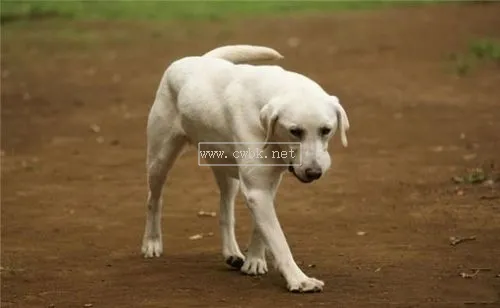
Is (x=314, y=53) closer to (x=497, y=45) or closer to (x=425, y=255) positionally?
(x=497, y=45)

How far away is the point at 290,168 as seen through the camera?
20.5 feet

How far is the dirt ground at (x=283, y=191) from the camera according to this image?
6570mm

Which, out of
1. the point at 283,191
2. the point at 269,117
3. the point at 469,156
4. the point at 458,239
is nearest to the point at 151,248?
the point at 269,117

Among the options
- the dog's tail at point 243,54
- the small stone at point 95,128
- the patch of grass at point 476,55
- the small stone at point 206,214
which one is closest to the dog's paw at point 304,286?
the dog's tail at point 243,54

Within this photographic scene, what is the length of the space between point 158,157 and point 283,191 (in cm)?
256

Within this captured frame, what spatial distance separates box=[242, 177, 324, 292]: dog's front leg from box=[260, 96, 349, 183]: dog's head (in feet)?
0.98

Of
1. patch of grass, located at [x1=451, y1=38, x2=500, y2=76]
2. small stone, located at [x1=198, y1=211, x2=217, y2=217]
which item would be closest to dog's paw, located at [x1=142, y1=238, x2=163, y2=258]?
small stone, located at [x1=198, y1=211, x2=217, y2=217]

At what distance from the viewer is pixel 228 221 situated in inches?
283

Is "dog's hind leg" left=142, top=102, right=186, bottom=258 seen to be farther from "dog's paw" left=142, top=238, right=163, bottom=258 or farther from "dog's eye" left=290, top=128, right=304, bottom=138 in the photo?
"dog's eye" left=290, top=128, right=304, bottom=138

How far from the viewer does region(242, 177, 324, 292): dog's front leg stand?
6230 millimetres

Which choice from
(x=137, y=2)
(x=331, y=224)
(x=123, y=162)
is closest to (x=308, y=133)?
(x=331, y=224)

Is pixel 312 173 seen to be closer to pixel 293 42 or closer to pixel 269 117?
pixel 269 117

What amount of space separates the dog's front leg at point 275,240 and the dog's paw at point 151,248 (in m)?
1.30

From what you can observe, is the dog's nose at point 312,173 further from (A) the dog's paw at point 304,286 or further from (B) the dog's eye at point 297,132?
(A) the dog's paw at point 304,286
